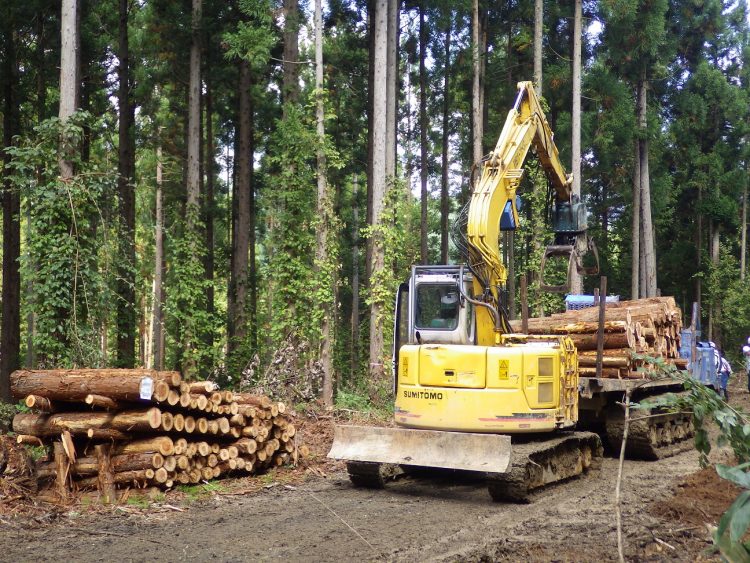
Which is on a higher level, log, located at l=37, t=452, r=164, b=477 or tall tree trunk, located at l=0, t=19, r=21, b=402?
tall tree trunk, located at l=0, t=19, r=21, b=402

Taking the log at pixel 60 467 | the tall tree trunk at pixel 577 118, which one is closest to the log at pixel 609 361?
the log at pixel 60 467

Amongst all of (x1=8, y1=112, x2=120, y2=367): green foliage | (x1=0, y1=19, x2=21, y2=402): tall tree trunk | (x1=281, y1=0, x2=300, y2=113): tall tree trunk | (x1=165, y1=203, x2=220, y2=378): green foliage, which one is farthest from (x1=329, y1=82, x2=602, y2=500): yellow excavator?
(x1=0, y1=19, x2=21, y2=402): tall tree trunk

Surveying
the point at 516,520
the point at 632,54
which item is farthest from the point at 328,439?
the point at 632,54

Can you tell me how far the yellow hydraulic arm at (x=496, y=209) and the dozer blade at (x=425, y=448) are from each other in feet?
5.75

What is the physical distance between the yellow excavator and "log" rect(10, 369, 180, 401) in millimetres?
2715

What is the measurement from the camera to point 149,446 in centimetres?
955

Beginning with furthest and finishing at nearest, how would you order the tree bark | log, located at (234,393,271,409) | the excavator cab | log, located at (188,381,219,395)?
the tree bark, the excavator cab, log, located at (234,393,271,409), log, located at (188,381,219,395)

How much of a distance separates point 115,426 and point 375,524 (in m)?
3.32

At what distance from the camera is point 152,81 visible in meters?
25.2

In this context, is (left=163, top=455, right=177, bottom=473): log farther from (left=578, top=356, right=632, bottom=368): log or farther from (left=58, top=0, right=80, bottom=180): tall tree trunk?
(left=578, top=356, right=632, bottom=368): log

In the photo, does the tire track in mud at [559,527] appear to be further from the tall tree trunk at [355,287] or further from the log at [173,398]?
the tall tree trunk at [355,287]

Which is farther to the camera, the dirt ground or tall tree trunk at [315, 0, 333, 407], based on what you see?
tall tree trunk at [315, 0, 333, 407]

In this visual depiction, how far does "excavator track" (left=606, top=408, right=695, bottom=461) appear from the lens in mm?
13026

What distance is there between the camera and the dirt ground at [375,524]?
7.18 metres
